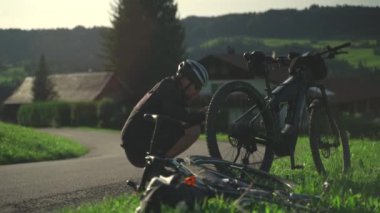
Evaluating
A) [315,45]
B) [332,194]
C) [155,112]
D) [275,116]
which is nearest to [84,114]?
[275,116]

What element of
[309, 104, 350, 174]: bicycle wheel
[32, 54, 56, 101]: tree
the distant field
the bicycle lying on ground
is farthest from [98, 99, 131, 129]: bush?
the bicycle lying on ground

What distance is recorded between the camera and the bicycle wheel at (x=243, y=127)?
5922 millimetres

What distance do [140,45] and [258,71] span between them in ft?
159

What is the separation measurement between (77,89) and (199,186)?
258 ft

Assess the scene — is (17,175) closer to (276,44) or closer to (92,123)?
(92,123)

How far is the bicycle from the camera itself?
6.23 m

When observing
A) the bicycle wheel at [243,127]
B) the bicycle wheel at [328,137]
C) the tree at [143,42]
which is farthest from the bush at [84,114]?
the bicycle wheel at [243,127]

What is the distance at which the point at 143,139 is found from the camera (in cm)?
575

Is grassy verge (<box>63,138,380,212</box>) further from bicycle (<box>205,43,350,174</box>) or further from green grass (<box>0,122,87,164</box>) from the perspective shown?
green grass (<box>0,122,87,164</box>)

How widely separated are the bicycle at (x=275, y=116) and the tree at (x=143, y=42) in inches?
1755

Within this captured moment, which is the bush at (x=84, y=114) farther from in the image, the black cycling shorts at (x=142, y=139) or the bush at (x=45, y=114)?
the black cycling shorts at (x=142, y=139)

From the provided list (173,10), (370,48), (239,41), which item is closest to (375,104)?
(370,48)

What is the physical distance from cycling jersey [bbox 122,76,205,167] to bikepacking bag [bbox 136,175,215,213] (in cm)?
150

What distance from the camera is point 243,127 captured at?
6223 millimetres
